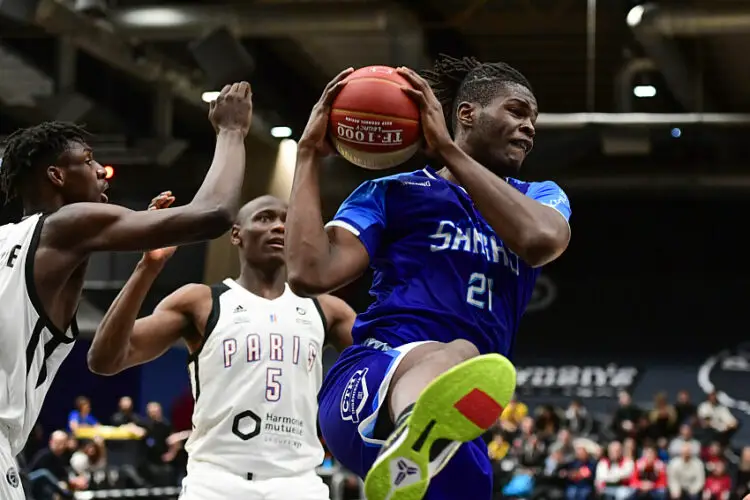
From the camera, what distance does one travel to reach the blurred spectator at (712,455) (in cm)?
1598

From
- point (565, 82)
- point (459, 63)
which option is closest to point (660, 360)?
point (565, 82)

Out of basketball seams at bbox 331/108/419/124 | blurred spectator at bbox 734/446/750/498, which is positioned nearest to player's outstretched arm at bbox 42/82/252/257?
basketball seams at bbox 331/108/419/124

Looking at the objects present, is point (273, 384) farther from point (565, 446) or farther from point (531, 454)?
point (565, 446)

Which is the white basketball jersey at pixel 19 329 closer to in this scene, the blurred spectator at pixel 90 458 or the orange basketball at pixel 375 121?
the orange basketball at pixel 375 121

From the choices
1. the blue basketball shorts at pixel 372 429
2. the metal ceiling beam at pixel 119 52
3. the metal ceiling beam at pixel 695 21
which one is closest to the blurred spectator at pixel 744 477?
the metal ceiling beam at pixel 695 21

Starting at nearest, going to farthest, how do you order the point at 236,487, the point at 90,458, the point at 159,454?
the point at 236,487 < the point at 90,458 < the point at 159,454

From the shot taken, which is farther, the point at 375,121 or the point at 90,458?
the point at 90,458

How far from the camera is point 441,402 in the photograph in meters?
2.94

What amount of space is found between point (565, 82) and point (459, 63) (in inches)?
→ 543

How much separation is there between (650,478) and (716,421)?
278 centimetres

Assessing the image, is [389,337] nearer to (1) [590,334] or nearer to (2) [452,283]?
(2) [452,283]

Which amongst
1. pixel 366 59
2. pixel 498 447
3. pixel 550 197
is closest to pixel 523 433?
pixel 498 447

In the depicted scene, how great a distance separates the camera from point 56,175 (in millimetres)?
3879

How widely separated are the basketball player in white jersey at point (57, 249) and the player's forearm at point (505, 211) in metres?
0.78
